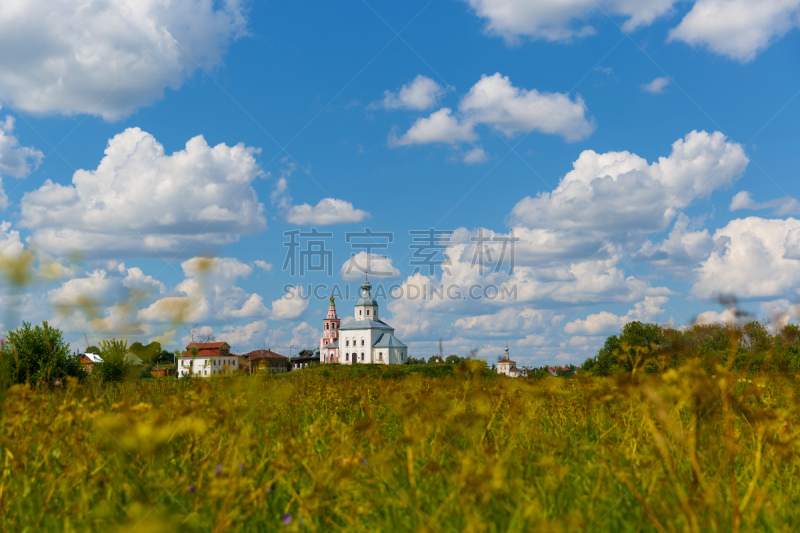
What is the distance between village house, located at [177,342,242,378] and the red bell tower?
10138 cm

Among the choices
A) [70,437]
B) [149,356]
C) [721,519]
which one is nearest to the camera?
[721,519]

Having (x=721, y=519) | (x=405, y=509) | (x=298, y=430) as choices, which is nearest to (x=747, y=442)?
(x=721, y=519)

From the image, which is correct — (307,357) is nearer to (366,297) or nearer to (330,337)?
(330,337)

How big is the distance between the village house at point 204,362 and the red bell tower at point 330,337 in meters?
101

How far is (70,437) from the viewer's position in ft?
12.4

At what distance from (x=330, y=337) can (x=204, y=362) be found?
368ft

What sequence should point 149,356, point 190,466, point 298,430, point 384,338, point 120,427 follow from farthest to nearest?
point 384,338, point 149,356, point 298,430, point 190,466, point 120,427

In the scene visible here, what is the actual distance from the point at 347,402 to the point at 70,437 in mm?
3056

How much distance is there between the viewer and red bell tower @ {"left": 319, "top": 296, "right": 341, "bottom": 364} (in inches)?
4215

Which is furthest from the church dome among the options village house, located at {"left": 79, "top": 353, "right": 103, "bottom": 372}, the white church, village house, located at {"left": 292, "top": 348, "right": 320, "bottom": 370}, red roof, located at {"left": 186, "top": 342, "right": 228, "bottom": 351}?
red roof, located at {"left": 186, "top": 342, "right": 228, "bottom": 351}

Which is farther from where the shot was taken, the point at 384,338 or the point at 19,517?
the point at 384,338

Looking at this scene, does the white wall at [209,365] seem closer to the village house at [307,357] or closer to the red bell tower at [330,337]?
the red bell tower at [330,337]

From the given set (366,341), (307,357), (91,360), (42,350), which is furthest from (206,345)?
(307,357)

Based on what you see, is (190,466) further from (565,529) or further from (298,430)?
(565,529)
